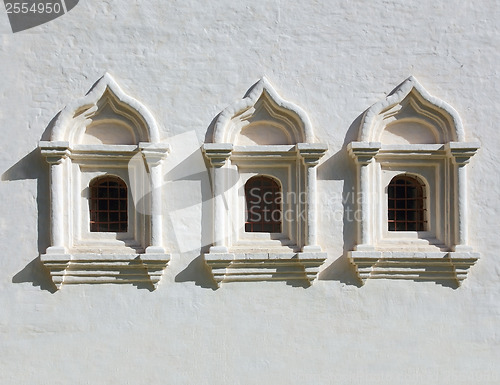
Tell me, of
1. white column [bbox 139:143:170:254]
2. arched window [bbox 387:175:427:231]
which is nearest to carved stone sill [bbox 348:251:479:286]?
arched window [bbox 387:175:427:231]

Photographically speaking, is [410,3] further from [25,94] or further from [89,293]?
[89,293]

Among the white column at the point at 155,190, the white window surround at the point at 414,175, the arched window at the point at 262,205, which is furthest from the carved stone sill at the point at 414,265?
the white column at the point at 155,190

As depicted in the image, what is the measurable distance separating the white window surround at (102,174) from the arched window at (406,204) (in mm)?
2239

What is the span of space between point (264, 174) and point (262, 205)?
12.0 inches

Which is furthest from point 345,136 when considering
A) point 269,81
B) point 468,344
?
point 468,344

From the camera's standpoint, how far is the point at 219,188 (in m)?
4.72

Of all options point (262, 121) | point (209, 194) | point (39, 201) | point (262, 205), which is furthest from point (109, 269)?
point (262, 121)

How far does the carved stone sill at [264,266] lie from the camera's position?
4.63 metres

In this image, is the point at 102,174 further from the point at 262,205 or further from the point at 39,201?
the point at 262,205

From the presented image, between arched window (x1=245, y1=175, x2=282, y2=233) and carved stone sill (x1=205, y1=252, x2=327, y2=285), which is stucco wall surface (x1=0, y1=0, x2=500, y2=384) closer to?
carved stone sill (x1=205, y1=252, x2=327, y2=285)

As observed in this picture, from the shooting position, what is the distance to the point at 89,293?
4641 mm

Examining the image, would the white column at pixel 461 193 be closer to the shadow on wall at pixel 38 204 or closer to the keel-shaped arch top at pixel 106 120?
the keel-shaped arch top at pixel 106 120

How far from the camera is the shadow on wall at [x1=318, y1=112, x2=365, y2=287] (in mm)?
4777

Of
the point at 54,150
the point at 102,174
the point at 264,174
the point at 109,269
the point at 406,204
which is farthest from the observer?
the point at 406,204
